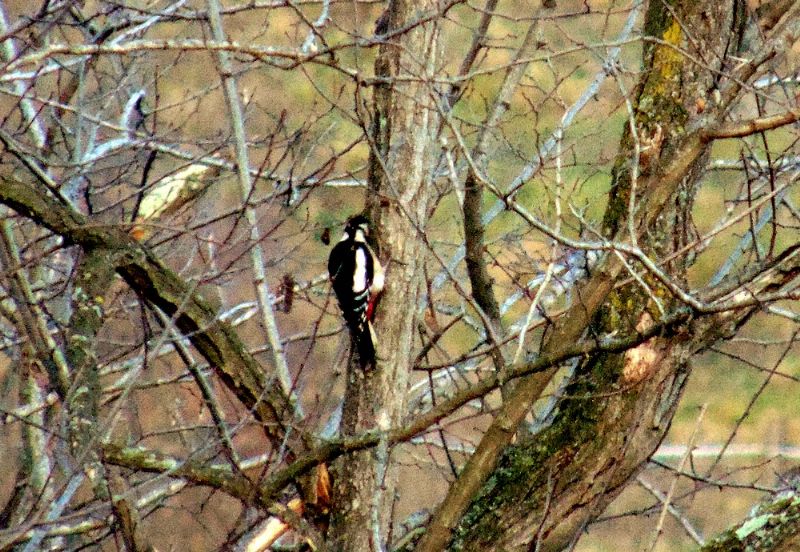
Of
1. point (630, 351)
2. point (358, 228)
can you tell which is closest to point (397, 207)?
point (358, 228)

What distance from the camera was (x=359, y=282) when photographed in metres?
4.79

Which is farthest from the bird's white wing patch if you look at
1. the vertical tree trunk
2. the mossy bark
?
the mossy bark

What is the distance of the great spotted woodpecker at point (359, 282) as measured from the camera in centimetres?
410

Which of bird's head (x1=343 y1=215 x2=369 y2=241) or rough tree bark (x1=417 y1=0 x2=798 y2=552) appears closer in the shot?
rough tree bark (x1=417 y1=0 x2=798 y2=552)

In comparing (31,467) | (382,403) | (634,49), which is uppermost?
(634,49)

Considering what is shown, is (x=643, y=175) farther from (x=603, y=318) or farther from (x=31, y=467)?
(x=31, y=467)

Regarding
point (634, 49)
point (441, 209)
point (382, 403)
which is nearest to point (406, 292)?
point (382, 403)

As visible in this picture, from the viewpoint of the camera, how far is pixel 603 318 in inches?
160

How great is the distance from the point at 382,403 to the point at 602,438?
79cm

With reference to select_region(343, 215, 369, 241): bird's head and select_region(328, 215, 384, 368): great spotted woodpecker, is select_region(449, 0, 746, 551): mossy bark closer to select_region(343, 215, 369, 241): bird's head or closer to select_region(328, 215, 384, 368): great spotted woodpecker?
select_region(328, 215, 384, 368): great spotted woodpecker

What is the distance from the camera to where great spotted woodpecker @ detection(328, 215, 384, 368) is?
4102mm

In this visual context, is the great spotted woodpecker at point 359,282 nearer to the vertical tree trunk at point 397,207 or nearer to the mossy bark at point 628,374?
the vertical tree trunk at point 397,207

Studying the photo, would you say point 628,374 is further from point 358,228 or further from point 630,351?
point 358,228

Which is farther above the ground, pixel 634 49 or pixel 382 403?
pixel 634 49
